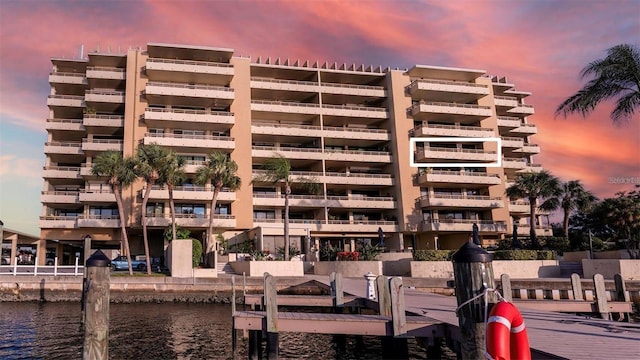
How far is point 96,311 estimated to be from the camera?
955cm

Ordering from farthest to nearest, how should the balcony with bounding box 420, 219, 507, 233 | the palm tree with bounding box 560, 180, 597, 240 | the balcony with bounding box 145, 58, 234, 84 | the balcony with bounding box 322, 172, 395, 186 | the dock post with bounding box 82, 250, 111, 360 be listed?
the balcony with bounding box 322, 172, 395, 186 < the balcony with bounding box 420, 219, 507, 233 < the palm tree with bounding box 560, 180, 597, 240 < the balcony with bounding box 145, 58, 234, 84 < the dock post with bounding box 82, 250, 111, 360

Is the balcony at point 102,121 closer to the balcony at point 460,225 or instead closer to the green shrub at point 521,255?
the balcony at point 460,225

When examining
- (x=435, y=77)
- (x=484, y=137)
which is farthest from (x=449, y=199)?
(x=435, y=77)

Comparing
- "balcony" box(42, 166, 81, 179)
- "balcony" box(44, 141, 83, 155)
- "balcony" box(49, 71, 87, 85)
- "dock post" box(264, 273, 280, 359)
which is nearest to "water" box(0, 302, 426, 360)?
"dock post" box(264, 273, 280, 359)

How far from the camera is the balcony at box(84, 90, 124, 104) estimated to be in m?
52.7

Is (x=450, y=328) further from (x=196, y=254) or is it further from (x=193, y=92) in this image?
(x=193, y=92)

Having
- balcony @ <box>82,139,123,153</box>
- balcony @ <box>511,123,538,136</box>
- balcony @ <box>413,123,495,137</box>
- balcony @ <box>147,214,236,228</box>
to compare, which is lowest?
balcony @ <box>147,214,236,228</box>

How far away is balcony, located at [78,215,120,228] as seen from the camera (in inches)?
1935

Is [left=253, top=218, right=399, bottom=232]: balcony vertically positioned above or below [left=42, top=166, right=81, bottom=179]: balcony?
below

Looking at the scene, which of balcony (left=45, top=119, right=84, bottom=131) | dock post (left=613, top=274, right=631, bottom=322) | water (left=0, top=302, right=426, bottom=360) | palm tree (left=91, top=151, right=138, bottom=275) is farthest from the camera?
balcony (left=45, top=119, right=84, bottom=131)

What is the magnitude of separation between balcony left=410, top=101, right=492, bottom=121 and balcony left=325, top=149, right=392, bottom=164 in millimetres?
6935

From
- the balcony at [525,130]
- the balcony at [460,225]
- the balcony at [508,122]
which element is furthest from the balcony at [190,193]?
the balcony at [525,130]

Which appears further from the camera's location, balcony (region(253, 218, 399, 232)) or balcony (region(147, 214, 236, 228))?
balcony (region(253, 218, 399, 232))

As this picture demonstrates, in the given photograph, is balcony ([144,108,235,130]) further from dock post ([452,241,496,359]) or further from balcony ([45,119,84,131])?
dock post ([452,241,496,359])
